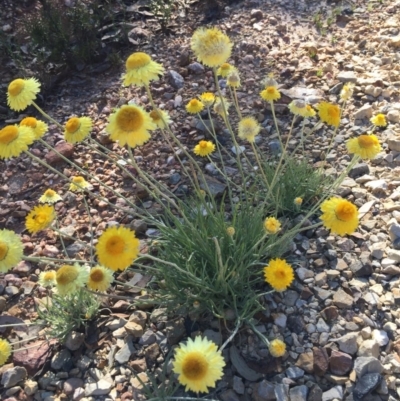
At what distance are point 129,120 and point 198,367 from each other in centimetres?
87

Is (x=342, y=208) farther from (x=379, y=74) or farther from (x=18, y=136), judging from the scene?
(x=379, y=74)

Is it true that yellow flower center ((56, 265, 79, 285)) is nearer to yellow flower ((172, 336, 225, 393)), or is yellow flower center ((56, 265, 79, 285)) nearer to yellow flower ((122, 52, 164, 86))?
yellow flower ((172, 336, 225, 393))

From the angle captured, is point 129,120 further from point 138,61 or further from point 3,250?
point 3,250

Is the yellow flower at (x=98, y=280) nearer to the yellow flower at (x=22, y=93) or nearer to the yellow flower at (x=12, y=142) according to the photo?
the yellow flower at (x=12, y=142)

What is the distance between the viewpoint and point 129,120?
1.74 meters

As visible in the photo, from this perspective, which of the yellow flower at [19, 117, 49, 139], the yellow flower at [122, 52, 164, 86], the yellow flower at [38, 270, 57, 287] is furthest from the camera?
the yellow flower at [38, 270, 57, 287]

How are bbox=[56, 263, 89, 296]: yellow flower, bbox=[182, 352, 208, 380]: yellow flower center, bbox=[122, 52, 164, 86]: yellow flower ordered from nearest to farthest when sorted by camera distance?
bbox=[182, 352, 208, 380]: yellow flower center → bbox=[122, 52, 164, 86]: yellow flower → bbox=[56, 263, 89, 296]: yellow flower

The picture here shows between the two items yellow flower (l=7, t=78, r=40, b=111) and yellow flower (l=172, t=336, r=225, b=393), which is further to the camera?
yellow flower (l=7, t=78, r=40, b=111)

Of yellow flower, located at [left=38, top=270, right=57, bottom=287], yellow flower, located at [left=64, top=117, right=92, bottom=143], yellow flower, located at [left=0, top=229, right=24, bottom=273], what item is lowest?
yellow flower, located at [left=38, top=270, right=57, bottom=287]

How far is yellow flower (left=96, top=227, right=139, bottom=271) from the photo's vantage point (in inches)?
68.2

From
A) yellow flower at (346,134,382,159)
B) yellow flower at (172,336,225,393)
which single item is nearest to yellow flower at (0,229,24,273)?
yellow flower at (172,336,225,393)

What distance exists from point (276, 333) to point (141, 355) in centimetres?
62

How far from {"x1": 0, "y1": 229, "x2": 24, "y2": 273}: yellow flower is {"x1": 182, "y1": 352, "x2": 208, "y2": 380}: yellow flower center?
2.58 ft

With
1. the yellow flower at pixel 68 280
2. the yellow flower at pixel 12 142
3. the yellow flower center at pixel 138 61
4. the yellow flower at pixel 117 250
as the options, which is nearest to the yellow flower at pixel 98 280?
the yellow flower at pixel 68 280
